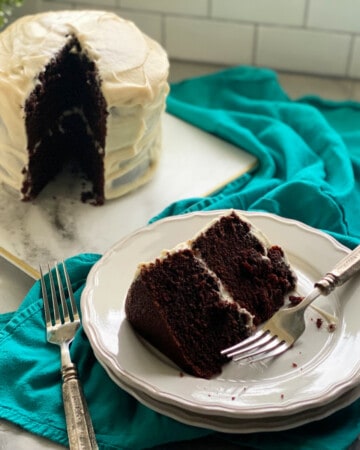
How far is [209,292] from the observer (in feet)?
4.88

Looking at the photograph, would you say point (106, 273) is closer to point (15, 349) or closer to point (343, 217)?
point (15, 349)

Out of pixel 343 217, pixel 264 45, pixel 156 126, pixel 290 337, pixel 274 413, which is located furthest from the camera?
pixel 264 45

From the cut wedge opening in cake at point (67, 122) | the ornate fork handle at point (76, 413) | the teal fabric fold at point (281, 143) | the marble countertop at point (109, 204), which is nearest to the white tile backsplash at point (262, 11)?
the teal fabric fold at point (281, 143)

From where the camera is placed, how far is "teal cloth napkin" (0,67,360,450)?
1315 mm

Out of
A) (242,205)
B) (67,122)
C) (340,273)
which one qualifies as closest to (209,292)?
(340,273)

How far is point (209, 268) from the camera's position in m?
1.53

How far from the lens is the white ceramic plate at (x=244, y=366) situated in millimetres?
1275

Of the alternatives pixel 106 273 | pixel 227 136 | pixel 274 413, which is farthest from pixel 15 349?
pixel 227 136

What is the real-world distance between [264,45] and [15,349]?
4.96ft

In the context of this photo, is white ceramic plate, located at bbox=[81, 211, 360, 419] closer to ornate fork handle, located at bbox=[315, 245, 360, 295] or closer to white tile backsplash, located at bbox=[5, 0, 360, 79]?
ornate fork handle, located at bbox=[315, 245, 360, 295]

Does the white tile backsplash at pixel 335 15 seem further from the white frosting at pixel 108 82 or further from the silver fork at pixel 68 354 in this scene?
the silver fork at pixel 68 354

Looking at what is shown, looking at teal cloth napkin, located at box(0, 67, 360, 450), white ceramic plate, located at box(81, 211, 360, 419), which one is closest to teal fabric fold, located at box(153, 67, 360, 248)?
teal cloth napkin, located at box(0, 67, 360, 450)

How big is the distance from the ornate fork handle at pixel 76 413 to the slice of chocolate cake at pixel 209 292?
156 millimetres

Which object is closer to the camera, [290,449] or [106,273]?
[290,449]
